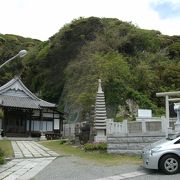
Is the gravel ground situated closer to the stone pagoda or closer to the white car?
the white car

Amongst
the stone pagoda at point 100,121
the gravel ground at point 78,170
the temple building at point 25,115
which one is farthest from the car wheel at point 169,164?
the temple building at point 25,115

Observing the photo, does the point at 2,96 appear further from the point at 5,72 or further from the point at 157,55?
the point at 157,55

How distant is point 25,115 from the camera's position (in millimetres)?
44125

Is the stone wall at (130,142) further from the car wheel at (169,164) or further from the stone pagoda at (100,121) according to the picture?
the stone pagoda at (100,121)

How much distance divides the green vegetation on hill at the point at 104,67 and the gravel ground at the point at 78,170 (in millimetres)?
18990

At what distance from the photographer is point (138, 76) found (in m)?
38.1

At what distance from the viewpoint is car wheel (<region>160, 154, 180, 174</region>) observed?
12.5m

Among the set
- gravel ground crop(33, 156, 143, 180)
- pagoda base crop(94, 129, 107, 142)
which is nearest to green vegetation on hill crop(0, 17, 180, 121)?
pagoda base crop(94, 129, 107, 142)

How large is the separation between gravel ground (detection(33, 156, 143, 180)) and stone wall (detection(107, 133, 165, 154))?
2.96 meters

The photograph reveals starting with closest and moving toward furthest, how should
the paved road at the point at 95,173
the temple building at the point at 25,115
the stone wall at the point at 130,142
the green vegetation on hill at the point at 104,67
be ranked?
the paved road at the point at 95,173
the stone wall at the point at 130,142
the green vegetation on hill at the point at 104,67
the temple building at the point at 25,115

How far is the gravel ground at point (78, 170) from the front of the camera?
40.8 ft

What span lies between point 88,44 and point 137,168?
33043mm

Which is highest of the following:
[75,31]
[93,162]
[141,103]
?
[75,31]

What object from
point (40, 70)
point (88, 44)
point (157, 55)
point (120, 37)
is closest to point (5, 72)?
point (40, 70)
